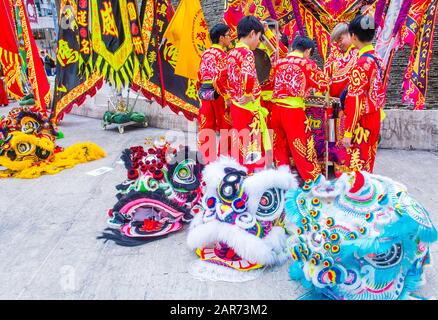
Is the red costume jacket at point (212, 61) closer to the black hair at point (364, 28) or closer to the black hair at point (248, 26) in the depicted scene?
the black hair at point (248, 26)

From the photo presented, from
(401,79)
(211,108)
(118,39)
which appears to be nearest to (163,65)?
(118,39)

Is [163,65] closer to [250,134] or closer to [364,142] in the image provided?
[250,134]

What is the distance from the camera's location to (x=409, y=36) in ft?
14.1

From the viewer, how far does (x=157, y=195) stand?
2795mm

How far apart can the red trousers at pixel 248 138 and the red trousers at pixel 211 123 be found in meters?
0.52

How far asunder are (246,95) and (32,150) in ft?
9.54

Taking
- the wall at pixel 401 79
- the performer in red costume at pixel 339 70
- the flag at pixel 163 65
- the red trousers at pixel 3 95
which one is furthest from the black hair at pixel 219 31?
the red trousers at pixel 3 95

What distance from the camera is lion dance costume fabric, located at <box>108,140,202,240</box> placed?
9.17ft

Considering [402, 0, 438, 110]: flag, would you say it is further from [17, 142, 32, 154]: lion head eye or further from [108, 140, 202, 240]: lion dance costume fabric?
[17, 142, 32, 154]: lion head eye

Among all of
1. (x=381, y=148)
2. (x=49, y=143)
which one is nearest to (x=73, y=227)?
(x=49, y=143)

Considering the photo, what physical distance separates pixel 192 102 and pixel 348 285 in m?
3.89

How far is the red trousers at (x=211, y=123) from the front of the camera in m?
3.77

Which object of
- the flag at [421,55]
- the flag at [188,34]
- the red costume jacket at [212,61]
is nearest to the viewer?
the red costume jacket at [212,61]

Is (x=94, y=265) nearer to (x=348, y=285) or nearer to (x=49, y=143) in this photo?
(x=348, y=285)
